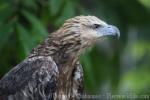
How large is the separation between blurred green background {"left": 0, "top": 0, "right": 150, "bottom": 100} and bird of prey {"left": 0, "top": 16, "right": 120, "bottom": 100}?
0.49m

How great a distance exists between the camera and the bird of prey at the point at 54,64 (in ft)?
31.3

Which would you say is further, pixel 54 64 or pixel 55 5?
pixel 55 5

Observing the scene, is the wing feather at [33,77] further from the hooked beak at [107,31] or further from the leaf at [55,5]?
the leaf at [55,5]

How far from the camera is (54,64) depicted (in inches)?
377

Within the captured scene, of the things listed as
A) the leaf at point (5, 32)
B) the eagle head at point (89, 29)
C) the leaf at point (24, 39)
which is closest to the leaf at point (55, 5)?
the leaf at point (24, 39)

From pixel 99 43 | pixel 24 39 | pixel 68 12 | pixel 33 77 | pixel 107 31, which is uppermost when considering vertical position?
pixel 99 43

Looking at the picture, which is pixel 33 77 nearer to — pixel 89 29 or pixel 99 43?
pixel 89 29

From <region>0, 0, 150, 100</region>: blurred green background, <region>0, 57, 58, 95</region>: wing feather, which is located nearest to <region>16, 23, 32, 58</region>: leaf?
<region>0, 0, 150, 100</region>: blurred green background

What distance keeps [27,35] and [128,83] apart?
3.63 m

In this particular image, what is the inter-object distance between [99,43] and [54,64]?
Result: 12.2ft

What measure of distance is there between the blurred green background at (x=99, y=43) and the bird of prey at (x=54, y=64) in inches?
19.3

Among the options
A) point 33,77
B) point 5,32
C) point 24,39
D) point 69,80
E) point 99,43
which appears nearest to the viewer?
point 33,77

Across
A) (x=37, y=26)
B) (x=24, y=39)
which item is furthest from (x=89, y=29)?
(x=37, y=26)

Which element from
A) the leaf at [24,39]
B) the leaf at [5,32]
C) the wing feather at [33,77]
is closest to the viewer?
the wing feather at [33,77]
